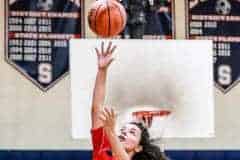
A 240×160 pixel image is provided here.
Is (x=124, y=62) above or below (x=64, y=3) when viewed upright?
below

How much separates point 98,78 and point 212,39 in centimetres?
534

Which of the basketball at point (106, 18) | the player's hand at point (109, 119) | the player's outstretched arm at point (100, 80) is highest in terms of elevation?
the basketball at point (106, 18)

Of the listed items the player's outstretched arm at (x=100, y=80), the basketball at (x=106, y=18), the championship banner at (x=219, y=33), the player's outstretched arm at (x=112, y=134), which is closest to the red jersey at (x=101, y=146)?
the player's outstretched arm at (x=100, y=80)

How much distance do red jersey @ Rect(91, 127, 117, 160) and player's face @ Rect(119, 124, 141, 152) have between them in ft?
0.32

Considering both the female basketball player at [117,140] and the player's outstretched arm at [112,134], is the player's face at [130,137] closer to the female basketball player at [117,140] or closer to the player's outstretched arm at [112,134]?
the female basketball player at [117,140]

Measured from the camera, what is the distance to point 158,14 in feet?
30.5

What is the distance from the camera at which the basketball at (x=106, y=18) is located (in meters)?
5.90

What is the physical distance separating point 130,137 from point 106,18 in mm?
2046

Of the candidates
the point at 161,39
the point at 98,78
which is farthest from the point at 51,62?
the point at 98,78

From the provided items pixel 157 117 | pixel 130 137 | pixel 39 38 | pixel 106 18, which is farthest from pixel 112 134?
pixel 39 38

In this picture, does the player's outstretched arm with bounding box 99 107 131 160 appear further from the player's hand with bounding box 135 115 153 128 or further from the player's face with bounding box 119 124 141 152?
the player's hand with bounding box 135 115 153 128

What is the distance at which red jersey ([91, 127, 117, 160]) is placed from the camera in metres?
4.01

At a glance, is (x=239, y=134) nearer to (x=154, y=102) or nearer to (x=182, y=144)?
(x=182, y=144)

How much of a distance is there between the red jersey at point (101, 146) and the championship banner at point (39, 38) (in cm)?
494
